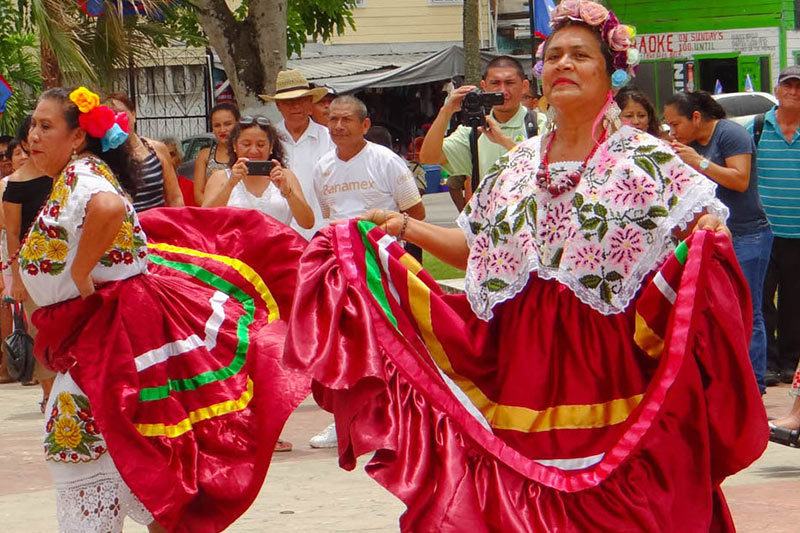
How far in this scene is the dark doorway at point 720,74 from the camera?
24.2m

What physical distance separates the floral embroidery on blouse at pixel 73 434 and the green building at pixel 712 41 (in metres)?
19.9

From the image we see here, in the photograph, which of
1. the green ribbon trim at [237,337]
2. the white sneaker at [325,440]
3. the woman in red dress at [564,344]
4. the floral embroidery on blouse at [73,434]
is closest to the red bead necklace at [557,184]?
the woman in red dress at [564,344]

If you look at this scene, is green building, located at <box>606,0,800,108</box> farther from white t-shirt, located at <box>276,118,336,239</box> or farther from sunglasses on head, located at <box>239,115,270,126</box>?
sunglasses on head, located at <box>239,115,270,126</box>

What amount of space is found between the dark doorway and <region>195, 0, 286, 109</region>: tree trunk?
11773mm

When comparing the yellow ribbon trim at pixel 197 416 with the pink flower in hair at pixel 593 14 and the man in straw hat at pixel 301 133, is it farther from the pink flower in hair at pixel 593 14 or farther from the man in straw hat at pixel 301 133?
the man in straw hat at pixel 301 133

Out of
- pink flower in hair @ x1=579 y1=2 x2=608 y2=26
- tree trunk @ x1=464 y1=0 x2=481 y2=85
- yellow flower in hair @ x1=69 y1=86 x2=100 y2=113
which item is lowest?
yellow flower in hair @ x1=69 y1=86 x2=100 y2=113

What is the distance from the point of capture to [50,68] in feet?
51.9

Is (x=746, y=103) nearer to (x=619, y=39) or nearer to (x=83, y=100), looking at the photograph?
(x=83, y=100)

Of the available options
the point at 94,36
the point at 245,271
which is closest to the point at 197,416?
the point at 245,271

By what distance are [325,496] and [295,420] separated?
220 centimetres

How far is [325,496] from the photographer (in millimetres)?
6766

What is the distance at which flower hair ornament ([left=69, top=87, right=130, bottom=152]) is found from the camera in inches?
211

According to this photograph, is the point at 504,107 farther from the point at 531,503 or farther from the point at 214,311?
the point at 531,503

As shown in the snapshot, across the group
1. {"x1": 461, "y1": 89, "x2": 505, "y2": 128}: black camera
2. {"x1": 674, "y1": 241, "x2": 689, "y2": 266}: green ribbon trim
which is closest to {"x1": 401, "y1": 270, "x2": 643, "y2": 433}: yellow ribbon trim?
{"x1": 674, "y1": 241, "x2": 689, "y2": 266}: green ribbon trim
